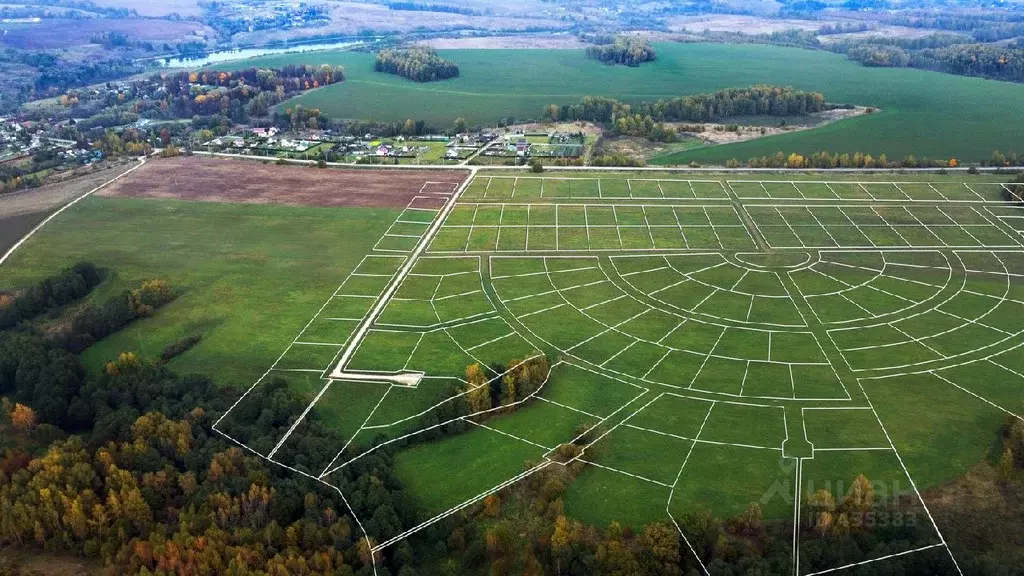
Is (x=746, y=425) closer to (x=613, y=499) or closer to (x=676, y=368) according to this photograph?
(x=676, y=368)

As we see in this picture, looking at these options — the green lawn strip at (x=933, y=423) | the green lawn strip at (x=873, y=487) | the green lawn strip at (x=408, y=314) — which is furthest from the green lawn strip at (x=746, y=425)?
the green lawn strip at (x=408, y=314)

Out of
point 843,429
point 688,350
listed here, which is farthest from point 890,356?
point 688,350

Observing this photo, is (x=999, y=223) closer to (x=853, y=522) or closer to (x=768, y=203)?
(x=768, y=203)

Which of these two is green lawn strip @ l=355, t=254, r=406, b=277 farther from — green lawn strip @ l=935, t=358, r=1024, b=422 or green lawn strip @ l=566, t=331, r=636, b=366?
green lawn strip @ l=935, t=358, r=1024, b=422

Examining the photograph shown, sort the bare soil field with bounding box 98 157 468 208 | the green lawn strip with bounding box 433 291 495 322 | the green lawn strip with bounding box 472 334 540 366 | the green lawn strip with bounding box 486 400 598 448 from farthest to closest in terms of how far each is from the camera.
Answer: the bare soil field with bounding box 98 157 468 208 < the green lawn strip with bounding box 433 291 495 322 < the green lawn strip with bounding box 472 334 540 366 < the green lawn strip with bounding box 486 400 598 448

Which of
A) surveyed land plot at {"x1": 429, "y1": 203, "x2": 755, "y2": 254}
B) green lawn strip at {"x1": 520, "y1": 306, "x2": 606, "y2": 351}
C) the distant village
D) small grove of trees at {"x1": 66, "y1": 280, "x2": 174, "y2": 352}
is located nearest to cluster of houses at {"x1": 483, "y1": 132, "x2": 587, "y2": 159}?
the distant village

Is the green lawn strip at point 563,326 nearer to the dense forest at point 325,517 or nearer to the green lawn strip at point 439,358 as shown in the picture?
the green lawn strip at point 439,358
